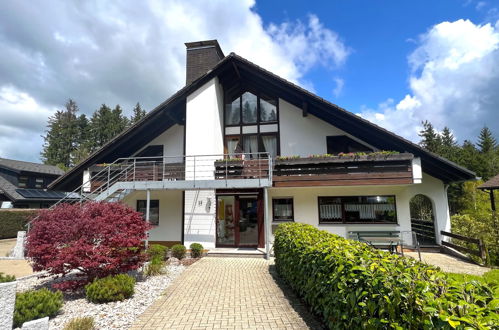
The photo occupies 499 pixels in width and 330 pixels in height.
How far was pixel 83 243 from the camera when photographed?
6605mm

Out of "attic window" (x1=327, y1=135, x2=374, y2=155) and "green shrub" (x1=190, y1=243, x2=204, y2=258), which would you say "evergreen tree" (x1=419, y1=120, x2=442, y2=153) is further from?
"green shrub" (x1=190, y1=243, x2=204, y2=258)

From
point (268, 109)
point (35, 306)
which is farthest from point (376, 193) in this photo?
point (35, 306)

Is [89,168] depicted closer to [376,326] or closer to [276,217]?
[276,217]

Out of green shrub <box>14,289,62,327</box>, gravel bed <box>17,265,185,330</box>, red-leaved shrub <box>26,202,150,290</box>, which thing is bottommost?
gravel bed <box>17,265,185,330</box>

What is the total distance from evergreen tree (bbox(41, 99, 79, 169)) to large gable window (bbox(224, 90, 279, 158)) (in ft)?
167

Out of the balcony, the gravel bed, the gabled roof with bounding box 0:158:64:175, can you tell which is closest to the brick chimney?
the balcony

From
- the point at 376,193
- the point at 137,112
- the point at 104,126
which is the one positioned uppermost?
the point at 137,112

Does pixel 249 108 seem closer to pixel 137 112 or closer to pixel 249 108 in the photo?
pixel 249 108

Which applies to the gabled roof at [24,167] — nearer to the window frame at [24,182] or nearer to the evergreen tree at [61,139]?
the window frame at [24,182]

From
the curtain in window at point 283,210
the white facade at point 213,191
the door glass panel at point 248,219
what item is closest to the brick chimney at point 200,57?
the white facade at point 213,191

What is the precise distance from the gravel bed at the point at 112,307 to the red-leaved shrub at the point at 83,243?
1.97ft

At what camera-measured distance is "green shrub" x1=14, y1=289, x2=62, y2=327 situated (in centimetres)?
488

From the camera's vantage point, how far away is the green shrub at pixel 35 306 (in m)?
4.88

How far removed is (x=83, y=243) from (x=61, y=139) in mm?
58412
